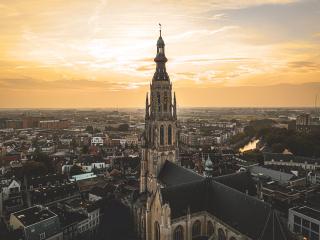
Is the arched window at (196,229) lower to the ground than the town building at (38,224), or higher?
higher

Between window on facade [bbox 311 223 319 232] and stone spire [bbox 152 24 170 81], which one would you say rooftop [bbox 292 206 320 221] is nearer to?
window on facade [bbox 311 223 319 232]

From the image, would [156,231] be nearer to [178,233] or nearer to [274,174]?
[178,233]

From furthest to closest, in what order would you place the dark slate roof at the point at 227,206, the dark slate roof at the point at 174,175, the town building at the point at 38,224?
the town building at the point at 38,224 < the dark slate roof at the point at 174,175 < the dark slate roof at the point at 227,206

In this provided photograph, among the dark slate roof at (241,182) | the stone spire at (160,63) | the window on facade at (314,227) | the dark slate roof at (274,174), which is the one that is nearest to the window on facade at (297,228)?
the window on facade at (314,227)

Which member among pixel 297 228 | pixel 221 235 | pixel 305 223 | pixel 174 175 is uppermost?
pixel 174 175

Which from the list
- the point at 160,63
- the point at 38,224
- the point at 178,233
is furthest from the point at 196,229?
the point at 160,63

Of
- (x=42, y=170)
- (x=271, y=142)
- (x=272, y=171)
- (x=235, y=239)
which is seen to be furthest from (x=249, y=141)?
(x=235, y=239)

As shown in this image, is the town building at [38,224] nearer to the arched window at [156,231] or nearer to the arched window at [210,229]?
the arched window at [156,231]
